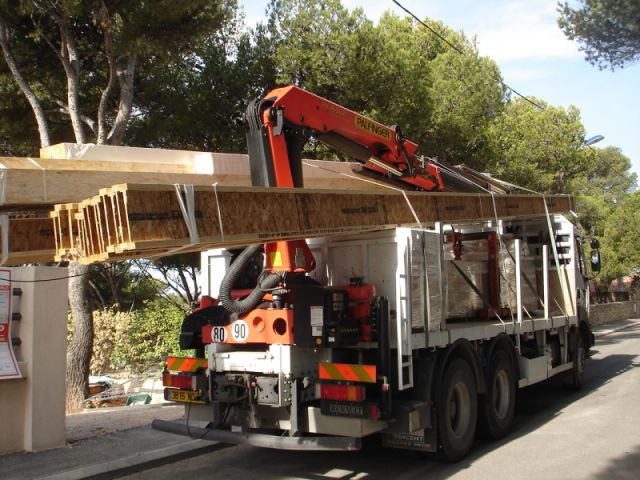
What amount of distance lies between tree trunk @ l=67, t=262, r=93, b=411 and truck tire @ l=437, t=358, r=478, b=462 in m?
6.63

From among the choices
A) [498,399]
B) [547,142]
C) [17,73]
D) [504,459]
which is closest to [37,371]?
[504,459]

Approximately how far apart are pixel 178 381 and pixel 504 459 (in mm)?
3460

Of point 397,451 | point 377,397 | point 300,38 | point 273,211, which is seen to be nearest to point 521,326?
point 397,451

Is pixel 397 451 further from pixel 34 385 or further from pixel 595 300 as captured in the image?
pixel 595 300

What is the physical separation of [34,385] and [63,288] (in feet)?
3.69

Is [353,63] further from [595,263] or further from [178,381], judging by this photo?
[178,381]

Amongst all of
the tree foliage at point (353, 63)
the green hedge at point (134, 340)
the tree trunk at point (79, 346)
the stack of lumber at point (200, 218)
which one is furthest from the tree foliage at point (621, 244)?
the stack of lumber at point (200, 218)

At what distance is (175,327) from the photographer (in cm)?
1553

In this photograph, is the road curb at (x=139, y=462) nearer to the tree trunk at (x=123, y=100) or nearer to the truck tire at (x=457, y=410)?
the truck tire at (x=457, y=410)

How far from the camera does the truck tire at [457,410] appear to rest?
6.14 meters

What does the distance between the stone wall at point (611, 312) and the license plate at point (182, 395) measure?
21888 mm

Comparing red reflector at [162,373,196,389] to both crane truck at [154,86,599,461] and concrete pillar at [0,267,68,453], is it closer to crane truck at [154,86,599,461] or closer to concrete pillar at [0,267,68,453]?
crane truck at [154,86,599,461]

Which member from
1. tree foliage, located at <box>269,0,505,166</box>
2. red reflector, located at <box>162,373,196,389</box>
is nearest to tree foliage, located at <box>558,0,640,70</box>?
tree foliage, located at <box>269,0,505,166</box>

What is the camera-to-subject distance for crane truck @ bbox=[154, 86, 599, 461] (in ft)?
18.3
